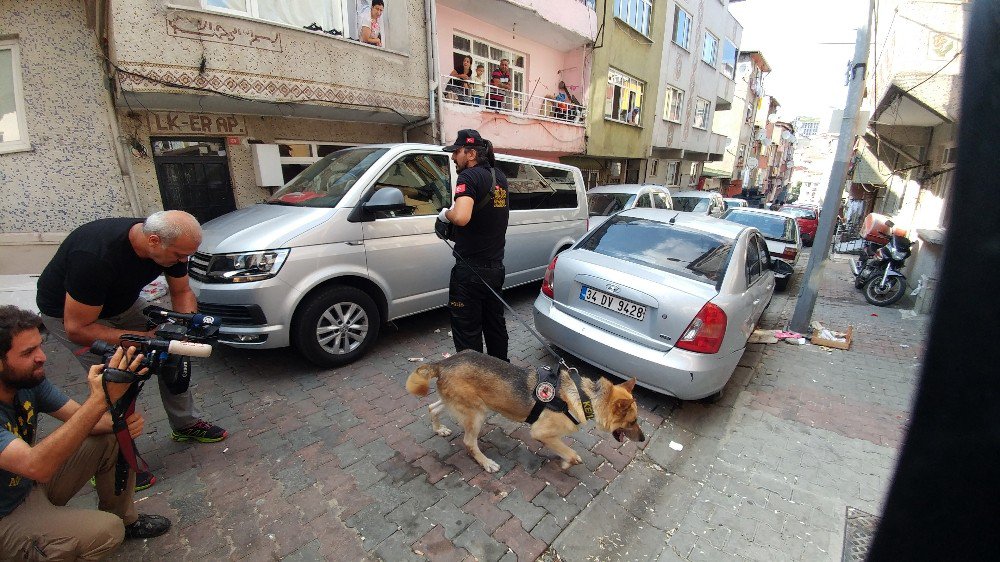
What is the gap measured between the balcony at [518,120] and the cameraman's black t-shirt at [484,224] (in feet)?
18.8

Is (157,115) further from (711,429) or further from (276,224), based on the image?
(711,429)

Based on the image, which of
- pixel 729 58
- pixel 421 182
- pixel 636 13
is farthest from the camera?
pixel 729 58

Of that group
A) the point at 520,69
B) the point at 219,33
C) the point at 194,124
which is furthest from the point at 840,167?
the point at 194,124

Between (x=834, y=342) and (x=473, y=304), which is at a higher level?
(x=473, y=304)

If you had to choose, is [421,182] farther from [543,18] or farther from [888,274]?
[888,274]

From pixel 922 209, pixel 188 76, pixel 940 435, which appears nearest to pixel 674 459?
pixel 940 435

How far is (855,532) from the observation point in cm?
238

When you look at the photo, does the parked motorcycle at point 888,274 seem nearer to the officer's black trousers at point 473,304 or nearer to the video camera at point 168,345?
the officer's black trousers at point 473,304

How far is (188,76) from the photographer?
5.46 metres

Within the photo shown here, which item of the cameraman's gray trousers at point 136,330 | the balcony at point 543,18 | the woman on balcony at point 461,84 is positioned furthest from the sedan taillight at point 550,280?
the balcony at point 543,18

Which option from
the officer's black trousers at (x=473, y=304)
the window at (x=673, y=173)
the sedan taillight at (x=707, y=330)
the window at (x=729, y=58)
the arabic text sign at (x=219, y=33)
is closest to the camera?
the sedan taillight at (x=707, y=330)

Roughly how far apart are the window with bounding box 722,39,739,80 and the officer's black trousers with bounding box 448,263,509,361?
77.0 ft

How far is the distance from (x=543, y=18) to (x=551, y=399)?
34.4 ft

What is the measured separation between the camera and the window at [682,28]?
1609cm
